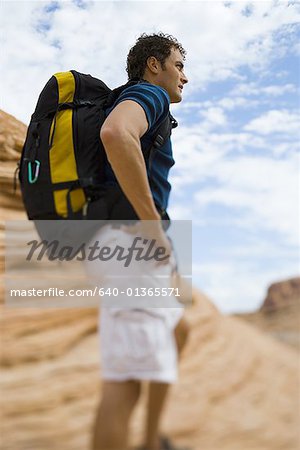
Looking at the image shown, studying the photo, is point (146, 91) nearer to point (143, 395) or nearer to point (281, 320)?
point (143, 395)

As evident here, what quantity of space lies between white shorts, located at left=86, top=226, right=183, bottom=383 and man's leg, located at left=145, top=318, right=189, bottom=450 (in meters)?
0.18

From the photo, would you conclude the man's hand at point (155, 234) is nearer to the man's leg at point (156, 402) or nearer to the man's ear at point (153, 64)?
the man's leg at point (156, 402)

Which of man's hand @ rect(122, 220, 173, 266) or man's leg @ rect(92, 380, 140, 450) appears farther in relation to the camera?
man's hand @ rect(122, 220, 173, 266)

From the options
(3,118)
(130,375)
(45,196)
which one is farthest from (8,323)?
(3,118)

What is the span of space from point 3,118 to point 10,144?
2.06 ft

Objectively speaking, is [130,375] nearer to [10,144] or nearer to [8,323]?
[8,323]

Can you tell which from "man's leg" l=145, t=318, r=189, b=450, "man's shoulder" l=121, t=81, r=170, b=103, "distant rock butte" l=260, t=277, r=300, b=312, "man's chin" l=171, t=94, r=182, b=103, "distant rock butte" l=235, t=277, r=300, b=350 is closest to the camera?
"man's leg" l=145, t=318, r=189, b=450

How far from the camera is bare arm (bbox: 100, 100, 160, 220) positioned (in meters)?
2.63

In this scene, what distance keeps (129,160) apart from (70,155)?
1.43 feet

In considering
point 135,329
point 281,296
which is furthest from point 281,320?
point 281,296

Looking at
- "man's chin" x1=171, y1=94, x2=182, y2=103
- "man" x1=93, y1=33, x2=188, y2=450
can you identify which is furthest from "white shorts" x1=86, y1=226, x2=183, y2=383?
"man's chin" x1=171, y1=94, x2=182, y2=103

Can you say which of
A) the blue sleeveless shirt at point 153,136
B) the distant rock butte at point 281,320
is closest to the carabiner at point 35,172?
the blue sleeveless shirt at point 153,136

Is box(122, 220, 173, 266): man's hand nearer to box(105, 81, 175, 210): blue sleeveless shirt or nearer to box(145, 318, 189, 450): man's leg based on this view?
box(105, 81, 175, 210): blue sleeveless shirt

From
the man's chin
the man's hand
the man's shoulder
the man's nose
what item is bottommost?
the man's hand
